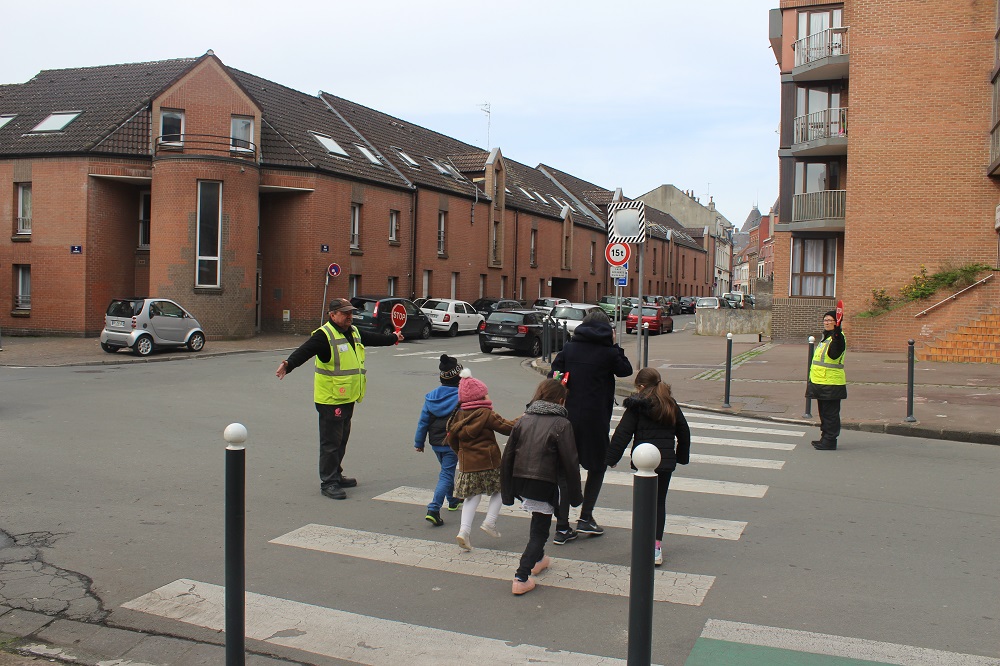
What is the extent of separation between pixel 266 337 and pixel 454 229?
44.9 feet

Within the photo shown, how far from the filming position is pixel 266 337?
2955cm

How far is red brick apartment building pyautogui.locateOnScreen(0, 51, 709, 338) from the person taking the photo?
90.3 feet

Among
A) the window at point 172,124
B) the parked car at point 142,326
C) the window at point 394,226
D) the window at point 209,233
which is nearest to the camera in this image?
the parked car at point 142,326

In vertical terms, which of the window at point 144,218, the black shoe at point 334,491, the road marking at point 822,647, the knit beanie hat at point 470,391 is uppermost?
the window at point 144,218

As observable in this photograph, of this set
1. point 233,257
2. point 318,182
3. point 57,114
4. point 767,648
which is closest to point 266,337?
point 233,257

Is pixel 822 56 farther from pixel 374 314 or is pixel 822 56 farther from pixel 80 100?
pixel 80 100

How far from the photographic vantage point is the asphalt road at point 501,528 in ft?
15.6

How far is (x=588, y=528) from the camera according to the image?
6.33m

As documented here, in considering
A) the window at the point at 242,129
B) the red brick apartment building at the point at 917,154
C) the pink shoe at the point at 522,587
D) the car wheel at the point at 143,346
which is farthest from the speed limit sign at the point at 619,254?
the window at the point at 242,129

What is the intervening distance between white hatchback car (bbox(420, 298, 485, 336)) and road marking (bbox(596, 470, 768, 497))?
24792 millimetres

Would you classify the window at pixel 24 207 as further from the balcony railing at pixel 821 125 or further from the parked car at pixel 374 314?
the balcony railing at pixel 821 125

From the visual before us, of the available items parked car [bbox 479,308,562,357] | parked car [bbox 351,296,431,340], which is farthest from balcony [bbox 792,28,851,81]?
parked car [bbox 351,296,431,340]

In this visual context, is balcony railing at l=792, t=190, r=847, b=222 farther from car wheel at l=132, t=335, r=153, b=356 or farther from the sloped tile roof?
the sloped tile roof

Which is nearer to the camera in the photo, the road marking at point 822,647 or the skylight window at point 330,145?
the road marking at point 822,647
